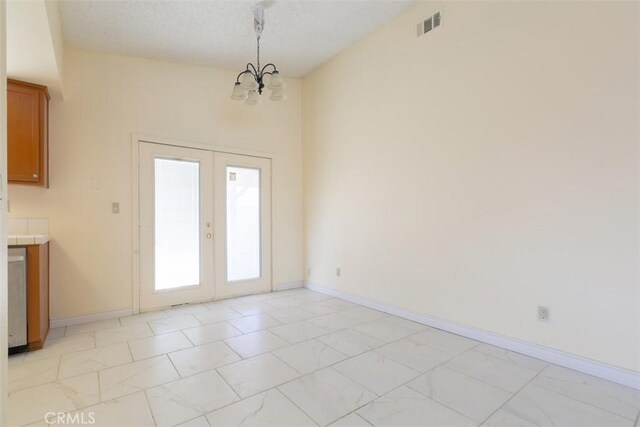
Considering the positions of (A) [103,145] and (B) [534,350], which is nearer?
(B) [534,350]

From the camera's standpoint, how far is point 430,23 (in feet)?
10.7

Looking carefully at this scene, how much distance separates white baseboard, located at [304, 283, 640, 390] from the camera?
2152mm

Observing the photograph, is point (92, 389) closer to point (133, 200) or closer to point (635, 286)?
point (133, 200)

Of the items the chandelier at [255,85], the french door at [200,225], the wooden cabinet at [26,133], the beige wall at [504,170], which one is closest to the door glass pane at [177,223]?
the french door at [200,225]

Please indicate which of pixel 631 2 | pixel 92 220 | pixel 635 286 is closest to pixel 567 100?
pixel 631 2

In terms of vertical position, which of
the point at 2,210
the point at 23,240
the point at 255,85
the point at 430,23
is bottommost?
the point at 23,240

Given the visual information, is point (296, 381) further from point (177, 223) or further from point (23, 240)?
point (177, 223)

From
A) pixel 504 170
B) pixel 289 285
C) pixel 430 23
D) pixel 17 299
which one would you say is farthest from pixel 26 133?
pixel 504 170

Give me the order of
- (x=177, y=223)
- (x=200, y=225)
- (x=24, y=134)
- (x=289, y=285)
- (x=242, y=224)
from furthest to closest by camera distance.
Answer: (x=289, y=285), (x=242, y=224), (x=200, y=225), (x=177, y=223), (x=24, y=134)

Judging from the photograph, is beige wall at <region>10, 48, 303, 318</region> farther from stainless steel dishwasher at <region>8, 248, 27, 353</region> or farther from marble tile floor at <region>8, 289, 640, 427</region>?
stainless steel dishwasher at <region>8, 248, 27, 353</region>

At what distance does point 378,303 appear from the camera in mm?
3855

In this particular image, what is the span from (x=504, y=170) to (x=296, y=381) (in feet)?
8.04

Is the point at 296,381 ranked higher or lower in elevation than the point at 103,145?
lower
